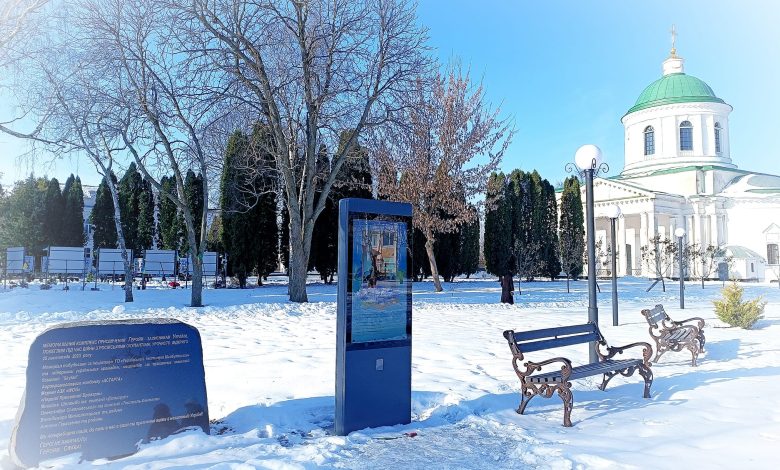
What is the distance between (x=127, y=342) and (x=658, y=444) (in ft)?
15.3

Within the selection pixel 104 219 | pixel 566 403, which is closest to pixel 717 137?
pixel 104 219

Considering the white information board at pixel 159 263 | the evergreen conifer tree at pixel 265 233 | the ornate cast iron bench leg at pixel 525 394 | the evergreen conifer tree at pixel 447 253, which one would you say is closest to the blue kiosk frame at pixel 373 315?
the ornate cast iron bench leg at pixel 525 394

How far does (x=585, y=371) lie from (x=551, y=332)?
30.7 inches

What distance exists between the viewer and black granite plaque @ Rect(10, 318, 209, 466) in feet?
13.0

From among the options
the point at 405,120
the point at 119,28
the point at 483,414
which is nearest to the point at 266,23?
the point at 119,28

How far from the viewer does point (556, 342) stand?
6.51 metres

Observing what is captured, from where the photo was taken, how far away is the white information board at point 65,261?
2577 cm

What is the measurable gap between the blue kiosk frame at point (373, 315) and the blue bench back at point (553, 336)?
55.0 inches

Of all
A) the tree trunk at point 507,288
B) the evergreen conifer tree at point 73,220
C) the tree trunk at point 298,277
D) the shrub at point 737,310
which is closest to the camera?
the shrub at point 737,310

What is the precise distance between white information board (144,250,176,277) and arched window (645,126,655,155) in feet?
162

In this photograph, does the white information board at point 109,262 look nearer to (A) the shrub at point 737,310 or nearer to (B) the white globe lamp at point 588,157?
(B) the white globe lamp at point 588,157

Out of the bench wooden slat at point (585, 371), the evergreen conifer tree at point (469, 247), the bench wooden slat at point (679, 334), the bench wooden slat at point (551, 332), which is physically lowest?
the bench wooden slat at point (585, 371)

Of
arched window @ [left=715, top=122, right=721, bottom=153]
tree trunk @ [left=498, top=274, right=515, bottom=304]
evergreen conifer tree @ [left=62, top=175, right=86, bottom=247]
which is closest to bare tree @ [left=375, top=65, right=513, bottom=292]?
tree trunk @ [left=498, top=274, right=515, bottom=304]

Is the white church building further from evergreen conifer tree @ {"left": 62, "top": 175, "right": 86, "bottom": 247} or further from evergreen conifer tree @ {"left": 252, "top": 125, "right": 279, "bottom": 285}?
evergreen conifer tree @ {"left": 62, "top": 175, "right": 86, "bottom": 247}
